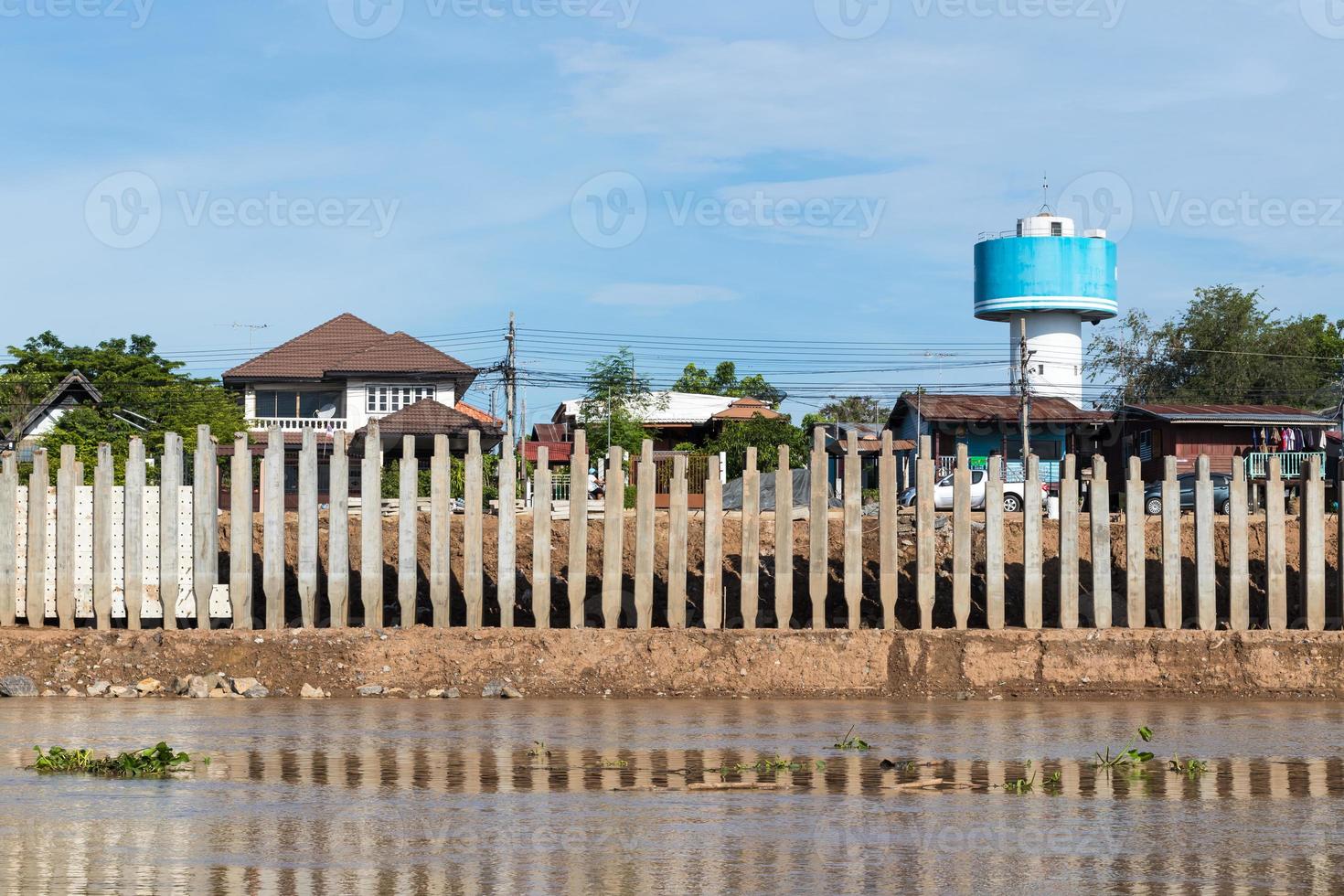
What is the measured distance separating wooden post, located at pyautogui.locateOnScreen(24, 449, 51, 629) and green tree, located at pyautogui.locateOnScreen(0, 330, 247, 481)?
40401mm

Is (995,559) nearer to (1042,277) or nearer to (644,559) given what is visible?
(644,559)

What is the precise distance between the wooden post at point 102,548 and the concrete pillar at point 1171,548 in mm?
12323

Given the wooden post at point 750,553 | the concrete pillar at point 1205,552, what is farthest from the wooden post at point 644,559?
the concrete pillar at point 1205,552

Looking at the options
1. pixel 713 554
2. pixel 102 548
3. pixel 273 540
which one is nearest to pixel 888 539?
pixel 713 554

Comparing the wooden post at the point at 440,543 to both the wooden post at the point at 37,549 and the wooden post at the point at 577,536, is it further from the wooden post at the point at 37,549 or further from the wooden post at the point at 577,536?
the wooden post at the point at 37,549

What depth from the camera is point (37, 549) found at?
19578mm

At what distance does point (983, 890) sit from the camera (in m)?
8.05

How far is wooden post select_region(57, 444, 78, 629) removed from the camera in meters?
19.5

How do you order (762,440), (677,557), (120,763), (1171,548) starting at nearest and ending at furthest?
(120,763) < (677,557) < (1171,548) < (762,440)

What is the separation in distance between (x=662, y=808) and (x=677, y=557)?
891 centimetres

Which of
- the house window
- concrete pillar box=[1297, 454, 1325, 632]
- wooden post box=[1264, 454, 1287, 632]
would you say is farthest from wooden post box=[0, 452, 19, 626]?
the house window

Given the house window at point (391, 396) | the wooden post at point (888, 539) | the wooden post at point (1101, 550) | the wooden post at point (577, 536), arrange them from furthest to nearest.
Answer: the house window at point (391, 396), the wooden post at point (1101, 550), the wooden post at point (888, 539), the wooden post at point (577, 536)

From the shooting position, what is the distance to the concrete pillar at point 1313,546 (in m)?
19.9

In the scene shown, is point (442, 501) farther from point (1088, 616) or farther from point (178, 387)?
point (178, 387)
